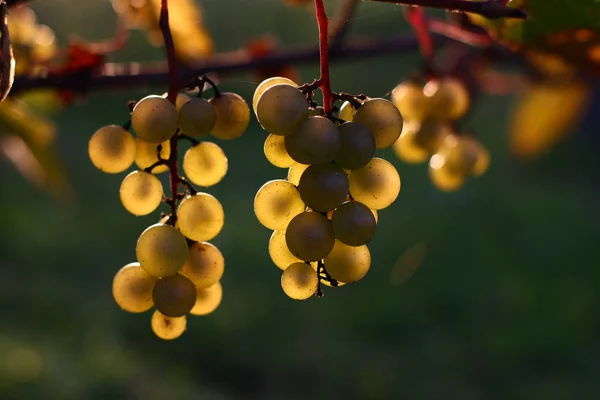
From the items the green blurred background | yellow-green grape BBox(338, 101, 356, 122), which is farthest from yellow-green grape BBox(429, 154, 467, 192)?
the green blurred background

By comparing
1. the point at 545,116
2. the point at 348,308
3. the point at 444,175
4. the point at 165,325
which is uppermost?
the point at 348,308

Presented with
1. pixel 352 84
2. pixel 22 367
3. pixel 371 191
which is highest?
pixel 352 84

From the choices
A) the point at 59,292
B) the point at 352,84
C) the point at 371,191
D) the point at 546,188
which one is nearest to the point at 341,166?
the point at 371,191

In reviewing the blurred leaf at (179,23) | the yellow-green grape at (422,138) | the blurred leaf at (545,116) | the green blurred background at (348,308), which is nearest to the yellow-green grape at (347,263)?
the yellow-green grape at (422,138)

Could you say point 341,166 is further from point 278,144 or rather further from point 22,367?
point 22,367

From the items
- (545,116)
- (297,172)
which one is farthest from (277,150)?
(545,116)

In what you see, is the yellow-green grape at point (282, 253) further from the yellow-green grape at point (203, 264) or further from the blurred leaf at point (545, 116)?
the blurred leaf at point (545, 116)

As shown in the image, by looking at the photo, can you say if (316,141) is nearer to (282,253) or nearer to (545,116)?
(282,253)

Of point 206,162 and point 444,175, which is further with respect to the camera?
point 444,175
